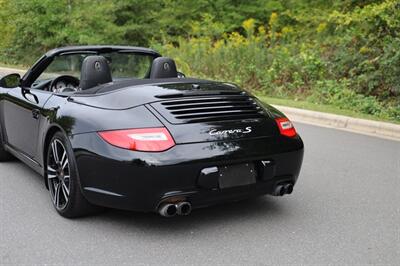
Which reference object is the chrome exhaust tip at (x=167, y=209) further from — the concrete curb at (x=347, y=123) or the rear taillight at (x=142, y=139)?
the concrete curb at (x=347, y=123)

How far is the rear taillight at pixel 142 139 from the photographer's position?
3.50m

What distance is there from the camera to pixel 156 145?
351cm

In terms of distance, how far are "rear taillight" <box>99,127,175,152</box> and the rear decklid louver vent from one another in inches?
6.5

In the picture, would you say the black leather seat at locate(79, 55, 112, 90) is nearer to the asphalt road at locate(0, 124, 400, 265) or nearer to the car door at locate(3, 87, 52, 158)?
the car door at locate(3, 87, 52, 158)

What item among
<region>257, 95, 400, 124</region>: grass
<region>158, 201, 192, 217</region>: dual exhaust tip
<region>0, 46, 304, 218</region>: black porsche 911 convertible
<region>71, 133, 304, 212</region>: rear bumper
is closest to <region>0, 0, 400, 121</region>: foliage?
<region>257, 95, 400, 124</region>: grass

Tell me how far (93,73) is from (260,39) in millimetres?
10965

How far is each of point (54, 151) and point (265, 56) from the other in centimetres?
1036

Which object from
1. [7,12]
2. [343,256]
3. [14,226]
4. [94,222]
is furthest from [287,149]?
[7,12]

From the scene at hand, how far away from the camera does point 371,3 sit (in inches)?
492

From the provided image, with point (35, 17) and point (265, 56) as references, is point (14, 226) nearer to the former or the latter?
point (265, 56)

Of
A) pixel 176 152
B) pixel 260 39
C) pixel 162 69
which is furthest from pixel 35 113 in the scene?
pixel 260 39

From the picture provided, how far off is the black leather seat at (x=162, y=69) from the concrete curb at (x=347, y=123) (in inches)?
174

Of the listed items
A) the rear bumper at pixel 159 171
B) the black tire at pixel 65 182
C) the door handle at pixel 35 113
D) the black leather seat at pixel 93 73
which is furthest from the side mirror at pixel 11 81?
the rear bumper at pixel 159 171

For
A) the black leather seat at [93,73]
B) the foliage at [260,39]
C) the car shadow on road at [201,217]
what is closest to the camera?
the car shadow on road at [201,217]
